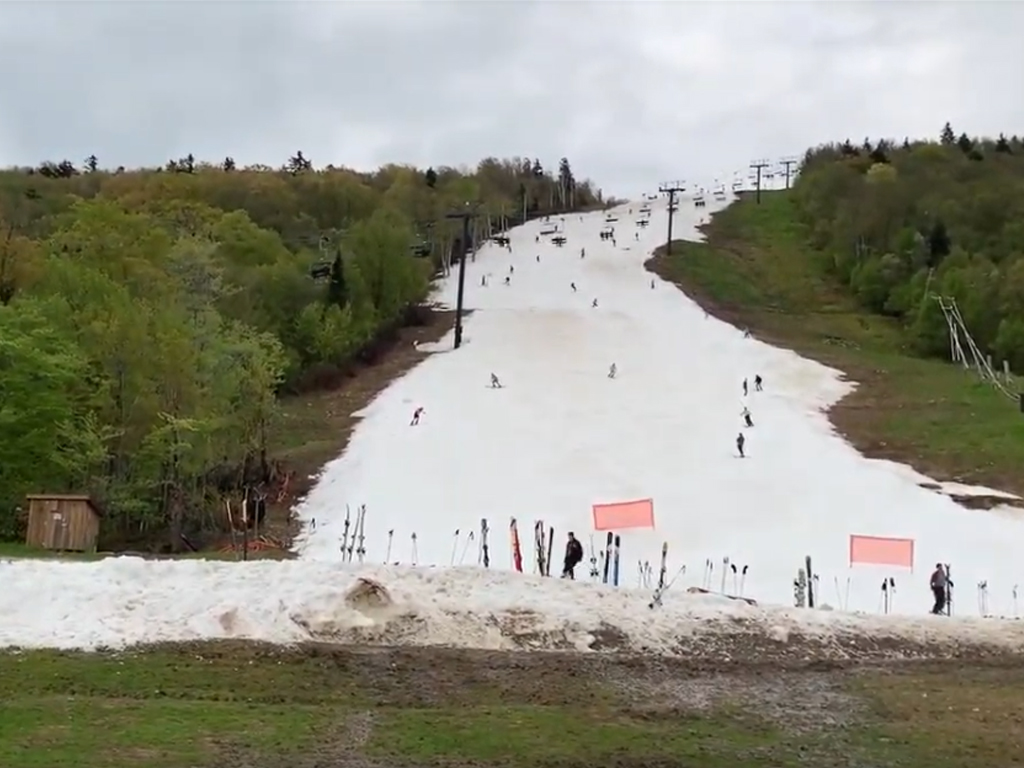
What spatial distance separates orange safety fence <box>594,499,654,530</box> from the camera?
33.2 meters

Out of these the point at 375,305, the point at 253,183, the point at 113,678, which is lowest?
the point at 113,678

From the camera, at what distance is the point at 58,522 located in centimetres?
2609

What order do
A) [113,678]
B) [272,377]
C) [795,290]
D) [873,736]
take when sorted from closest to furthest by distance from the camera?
[873,736] → [113,678] → [272,377] → [795,290]

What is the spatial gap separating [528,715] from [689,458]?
1127 inches

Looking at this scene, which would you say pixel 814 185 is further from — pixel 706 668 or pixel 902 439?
pixel 706 668

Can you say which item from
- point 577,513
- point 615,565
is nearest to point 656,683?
point 615,565

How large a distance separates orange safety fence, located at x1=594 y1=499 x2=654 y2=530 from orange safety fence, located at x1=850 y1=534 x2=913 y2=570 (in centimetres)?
541

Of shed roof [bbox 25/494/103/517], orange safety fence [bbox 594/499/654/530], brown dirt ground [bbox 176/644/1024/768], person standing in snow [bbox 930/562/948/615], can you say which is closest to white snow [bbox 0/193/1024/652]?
orange safety fence [bbox 594/499/654/530]

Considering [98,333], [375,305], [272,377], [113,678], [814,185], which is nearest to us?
[113,678]

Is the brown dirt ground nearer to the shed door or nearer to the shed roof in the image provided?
the shed door

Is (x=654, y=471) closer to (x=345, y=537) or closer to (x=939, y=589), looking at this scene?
(x=345, y=537)

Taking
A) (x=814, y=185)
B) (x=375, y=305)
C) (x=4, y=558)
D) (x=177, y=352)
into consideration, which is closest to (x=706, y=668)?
(x=4, y=558)

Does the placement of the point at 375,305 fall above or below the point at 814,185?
below

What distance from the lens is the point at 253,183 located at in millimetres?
95750
